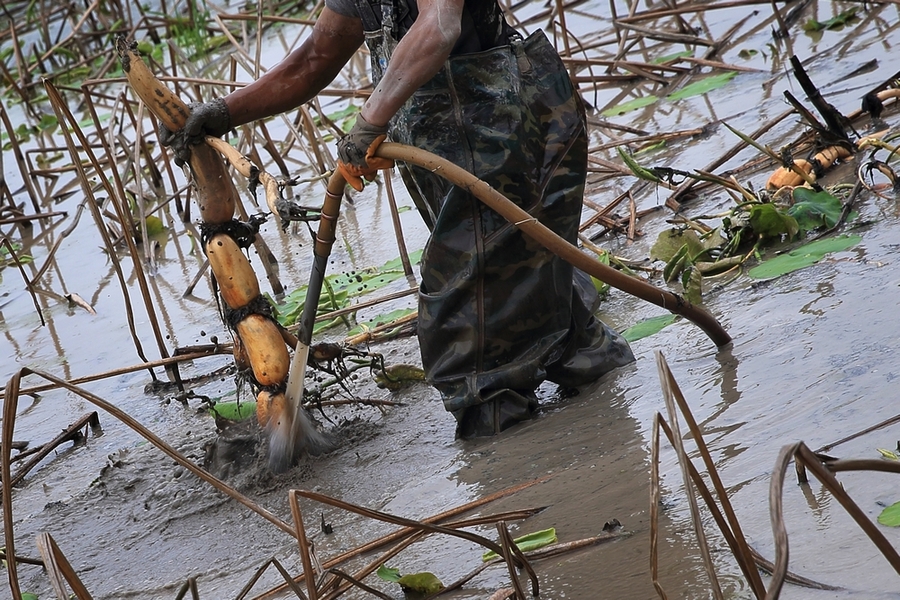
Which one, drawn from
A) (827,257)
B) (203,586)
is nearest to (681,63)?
(827,257)

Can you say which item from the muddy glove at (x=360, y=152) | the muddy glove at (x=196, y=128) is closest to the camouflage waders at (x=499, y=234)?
the muddy glove at (x=360, y=152)

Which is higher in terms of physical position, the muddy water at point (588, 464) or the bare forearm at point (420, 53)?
the bare forearm at point (420, 53)

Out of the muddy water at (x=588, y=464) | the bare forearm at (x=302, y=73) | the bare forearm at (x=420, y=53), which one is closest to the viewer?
the muddy water at (x=588, y=464)

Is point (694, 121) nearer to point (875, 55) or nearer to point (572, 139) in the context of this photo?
point (875, 55)

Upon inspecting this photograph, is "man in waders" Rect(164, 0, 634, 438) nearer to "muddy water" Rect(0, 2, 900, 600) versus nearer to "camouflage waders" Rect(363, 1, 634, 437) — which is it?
"camouflage waders" Rect(363, 1, 634, 437)

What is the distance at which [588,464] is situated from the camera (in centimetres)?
260

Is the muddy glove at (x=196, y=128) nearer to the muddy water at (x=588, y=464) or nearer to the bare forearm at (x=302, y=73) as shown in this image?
the bare forearm at (x=302, y=73)

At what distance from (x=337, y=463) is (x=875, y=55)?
3817 millimetres

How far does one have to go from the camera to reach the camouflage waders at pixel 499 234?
2820 mm

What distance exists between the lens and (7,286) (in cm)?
627

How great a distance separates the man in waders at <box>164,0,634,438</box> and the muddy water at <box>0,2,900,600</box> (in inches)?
6.1

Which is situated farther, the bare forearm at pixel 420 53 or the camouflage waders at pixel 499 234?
the camouflage waders at pixel 499 234

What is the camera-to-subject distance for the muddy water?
6.74ft

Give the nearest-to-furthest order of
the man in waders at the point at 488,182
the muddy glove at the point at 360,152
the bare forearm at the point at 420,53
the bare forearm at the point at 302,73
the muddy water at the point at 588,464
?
the muddy water at the point at 588,464 → the bare forearm at the point at 420,53 → the muddy glove at the point at 360,152 → the man in waders at the point at 488,182 → the bare forearm at the point at 302,73
